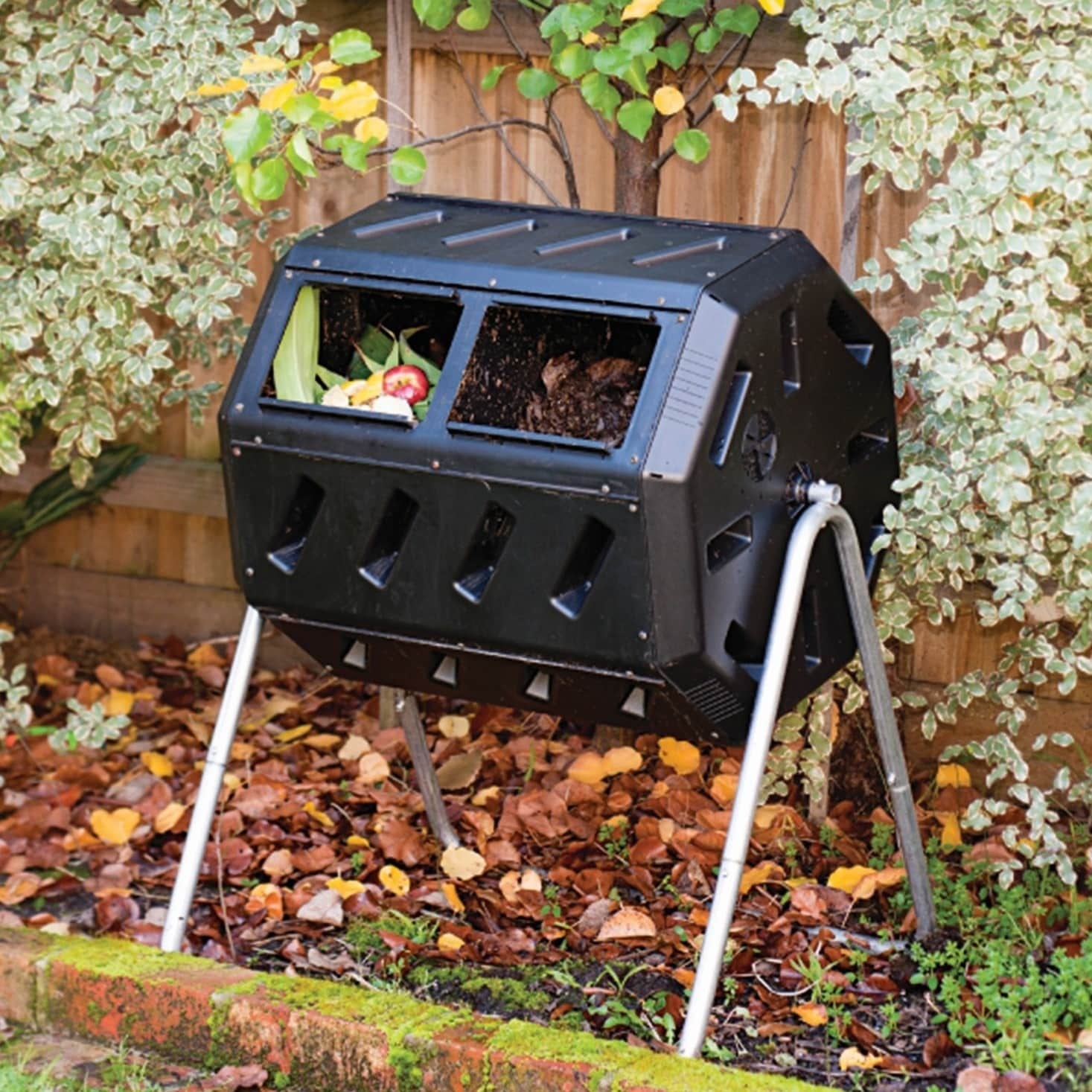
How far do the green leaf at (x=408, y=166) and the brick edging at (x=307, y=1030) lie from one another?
1.36 m

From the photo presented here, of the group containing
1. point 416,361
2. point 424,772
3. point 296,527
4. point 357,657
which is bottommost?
point 424,772

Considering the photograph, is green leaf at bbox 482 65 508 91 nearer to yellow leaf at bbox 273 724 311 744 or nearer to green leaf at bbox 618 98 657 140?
green leaf at bbox 618 98 657 140

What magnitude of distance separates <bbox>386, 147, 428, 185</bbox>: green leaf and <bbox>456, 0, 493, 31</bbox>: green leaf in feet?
1.41

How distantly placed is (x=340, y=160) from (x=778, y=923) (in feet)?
5.98

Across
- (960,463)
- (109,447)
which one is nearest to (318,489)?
(960,463)

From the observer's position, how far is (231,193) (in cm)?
346

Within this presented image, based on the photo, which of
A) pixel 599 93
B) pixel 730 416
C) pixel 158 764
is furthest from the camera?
pixel 158 764

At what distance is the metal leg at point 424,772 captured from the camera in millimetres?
3260

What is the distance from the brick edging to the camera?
2.51 metres

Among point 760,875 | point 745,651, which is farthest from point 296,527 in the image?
point 760,875

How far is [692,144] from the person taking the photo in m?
3.22

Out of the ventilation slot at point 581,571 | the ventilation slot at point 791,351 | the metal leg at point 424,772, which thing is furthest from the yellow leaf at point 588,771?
the ventilation slot at point 791,351

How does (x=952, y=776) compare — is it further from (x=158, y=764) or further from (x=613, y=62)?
(x=158, y=764)

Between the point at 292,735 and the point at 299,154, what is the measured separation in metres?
1.72
